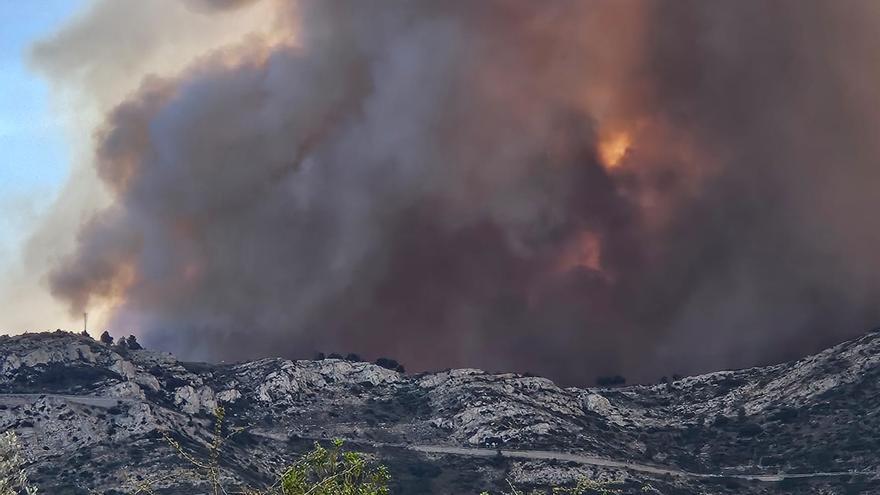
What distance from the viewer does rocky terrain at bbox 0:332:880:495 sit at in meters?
156

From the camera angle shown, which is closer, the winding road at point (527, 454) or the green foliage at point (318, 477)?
the green foliage at point (318, 477)

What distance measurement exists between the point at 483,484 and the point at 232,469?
37196 millimetres

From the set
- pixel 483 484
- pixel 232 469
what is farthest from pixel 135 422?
pixel 483 484

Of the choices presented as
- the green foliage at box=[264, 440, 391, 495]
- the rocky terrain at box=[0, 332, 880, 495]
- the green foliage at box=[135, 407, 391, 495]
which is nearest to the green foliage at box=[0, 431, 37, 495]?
the green foliage at box=[135, 407, 391, 495]

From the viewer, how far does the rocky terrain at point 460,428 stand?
156375 mm

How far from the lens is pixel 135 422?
164m

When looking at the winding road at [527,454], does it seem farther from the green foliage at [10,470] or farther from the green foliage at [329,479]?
the green foliage at [329,479]

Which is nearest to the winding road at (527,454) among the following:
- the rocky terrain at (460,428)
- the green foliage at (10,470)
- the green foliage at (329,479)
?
the rocky terrain at (460,428)

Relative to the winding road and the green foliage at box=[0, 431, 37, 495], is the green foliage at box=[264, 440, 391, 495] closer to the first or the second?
the green foliage at box=[0, 431, 37, 495]

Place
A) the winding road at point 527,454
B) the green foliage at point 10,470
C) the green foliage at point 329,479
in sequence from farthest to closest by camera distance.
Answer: the winding road at point 527,454, the green foliage at point 10,470, the green foliage at point 329,479

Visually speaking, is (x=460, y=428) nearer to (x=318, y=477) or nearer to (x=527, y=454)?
(x=527, y=454)

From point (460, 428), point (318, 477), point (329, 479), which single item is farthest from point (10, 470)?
point (460, 428)

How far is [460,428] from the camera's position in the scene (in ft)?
606

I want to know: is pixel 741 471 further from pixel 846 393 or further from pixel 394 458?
pixel 394 458
